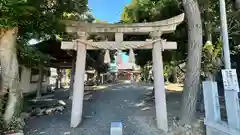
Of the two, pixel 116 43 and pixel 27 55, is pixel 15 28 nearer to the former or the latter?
pixel 27 55

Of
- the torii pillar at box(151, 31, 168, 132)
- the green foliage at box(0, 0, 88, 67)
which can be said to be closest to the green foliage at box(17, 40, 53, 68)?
the green foliage at box(0, 0, 88, 67)

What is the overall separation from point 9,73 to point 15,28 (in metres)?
1.22

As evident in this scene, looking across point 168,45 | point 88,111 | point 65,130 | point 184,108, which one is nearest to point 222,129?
point 184,108

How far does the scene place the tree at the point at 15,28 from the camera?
4.60 meters

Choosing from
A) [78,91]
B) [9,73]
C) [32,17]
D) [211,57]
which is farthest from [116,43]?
[211,57]

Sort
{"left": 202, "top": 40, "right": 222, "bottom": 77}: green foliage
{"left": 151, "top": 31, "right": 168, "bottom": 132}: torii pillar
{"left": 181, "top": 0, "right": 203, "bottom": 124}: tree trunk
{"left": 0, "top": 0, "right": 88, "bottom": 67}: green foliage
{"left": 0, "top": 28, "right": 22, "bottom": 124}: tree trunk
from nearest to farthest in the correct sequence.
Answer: {"left": 0, "top": 0, "right": 88, "bottom": 67}: green foliage → {"left": 0, "top": 28, "right": 22, "bottom": 124}: tree trunk → {"left": 151, "top": 31, "right": 168, "bottom": 132}: torii pillar → {"left": 181, "top": 0, "right": 203, "bottom": 124}: tree trunk → {"left": 202, "top": 40, "right": 222, "bottom": 77}: green foliage

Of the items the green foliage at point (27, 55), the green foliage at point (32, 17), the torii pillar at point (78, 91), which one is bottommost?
the torii pillar at point (78, 91)

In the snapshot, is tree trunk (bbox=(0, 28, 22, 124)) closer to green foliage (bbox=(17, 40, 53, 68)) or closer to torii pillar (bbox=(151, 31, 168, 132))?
green foliage (bbox=(17, 40, 53, 68))

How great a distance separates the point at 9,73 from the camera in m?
5.19

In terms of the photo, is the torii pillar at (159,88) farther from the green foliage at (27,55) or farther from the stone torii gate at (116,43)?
the green foliage at (27,55)

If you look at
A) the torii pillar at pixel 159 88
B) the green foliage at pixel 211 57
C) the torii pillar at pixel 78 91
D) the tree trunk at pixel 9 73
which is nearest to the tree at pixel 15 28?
the tree trunk at pixel 9 73

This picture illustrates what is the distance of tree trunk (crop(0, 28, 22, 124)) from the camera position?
5102 millimetres

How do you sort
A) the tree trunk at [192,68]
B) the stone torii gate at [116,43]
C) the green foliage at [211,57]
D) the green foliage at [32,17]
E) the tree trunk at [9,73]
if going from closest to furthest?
the green foliage at [32,17] < the tree trunk at [9,73] < the tree trunk at [192,68] < the stone torii gate at [116,43] < the green foliage at [211,57]

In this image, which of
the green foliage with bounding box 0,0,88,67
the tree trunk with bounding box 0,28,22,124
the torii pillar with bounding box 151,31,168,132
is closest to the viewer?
the green foliage with bounding box 0,0,88,67
